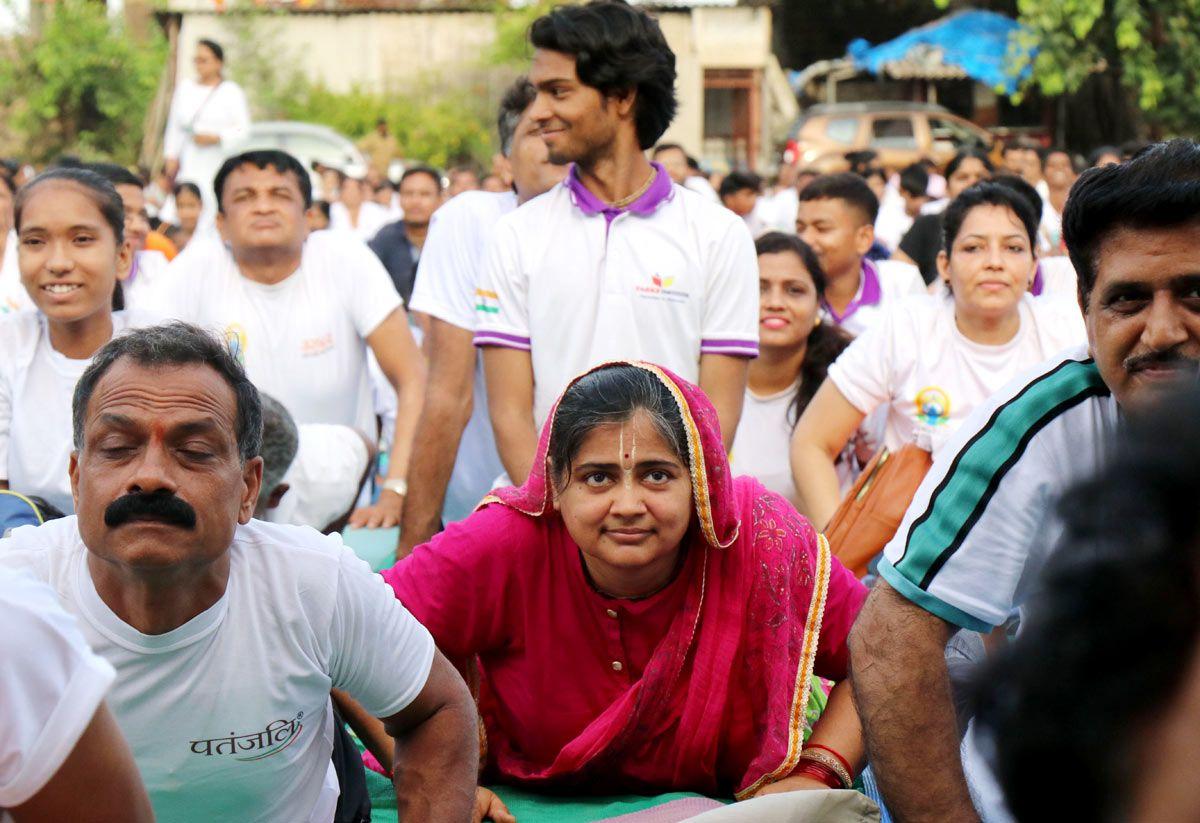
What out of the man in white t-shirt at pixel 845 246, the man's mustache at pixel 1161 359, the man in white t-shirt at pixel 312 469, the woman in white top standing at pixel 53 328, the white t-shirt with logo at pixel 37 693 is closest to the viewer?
the white t-shirt with logo at pixel 37 693

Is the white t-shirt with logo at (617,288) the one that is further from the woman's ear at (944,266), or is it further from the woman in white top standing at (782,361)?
the woman's ear at (944,266)

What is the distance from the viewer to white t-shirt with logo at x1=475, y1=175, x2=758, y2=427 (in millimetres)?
3967

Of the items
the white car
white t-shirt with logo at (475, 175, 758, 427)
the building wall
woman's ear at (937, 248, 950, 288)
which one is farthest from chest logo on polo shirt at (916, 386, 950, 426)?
the building wall

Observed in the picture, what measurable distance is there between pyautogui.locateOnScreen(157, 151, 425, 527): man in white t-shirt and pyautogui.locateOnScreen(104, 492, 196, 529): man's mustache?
297 cm

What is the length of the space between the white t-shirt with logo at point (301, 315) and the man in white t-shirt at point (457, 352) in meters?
0.72

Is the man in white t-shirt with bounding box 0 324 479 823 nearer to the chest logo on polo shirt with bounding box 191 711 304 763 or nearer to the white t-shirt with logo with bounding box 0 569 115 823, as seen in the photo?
the chest logo on polo shirt with bounding box 191 711 304 763

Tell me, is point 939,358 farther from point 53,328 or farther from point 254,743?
point 254,743

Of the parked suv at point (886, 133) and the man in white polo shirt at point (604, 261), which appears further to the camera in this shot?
the parked suv at point (886, 133)

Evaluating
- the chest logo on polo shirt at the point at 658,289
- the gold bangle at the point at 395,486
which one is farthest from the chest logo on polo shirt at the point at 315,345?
the chest logo on polo shirt at the point at 658,289

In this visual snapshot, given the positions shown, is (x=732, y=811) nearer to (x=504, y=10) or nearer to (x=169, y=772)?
(x=169, y=772)

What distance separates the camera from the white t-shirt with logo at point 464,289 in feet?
15.2

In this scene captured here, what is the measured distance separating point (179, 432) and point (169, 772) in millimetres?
507

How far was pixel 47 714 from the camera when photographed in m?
1.54

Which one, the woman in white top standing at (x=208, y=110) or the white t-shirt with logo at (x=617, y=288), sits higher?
the woman in white top standing at (x=208, y=110)
